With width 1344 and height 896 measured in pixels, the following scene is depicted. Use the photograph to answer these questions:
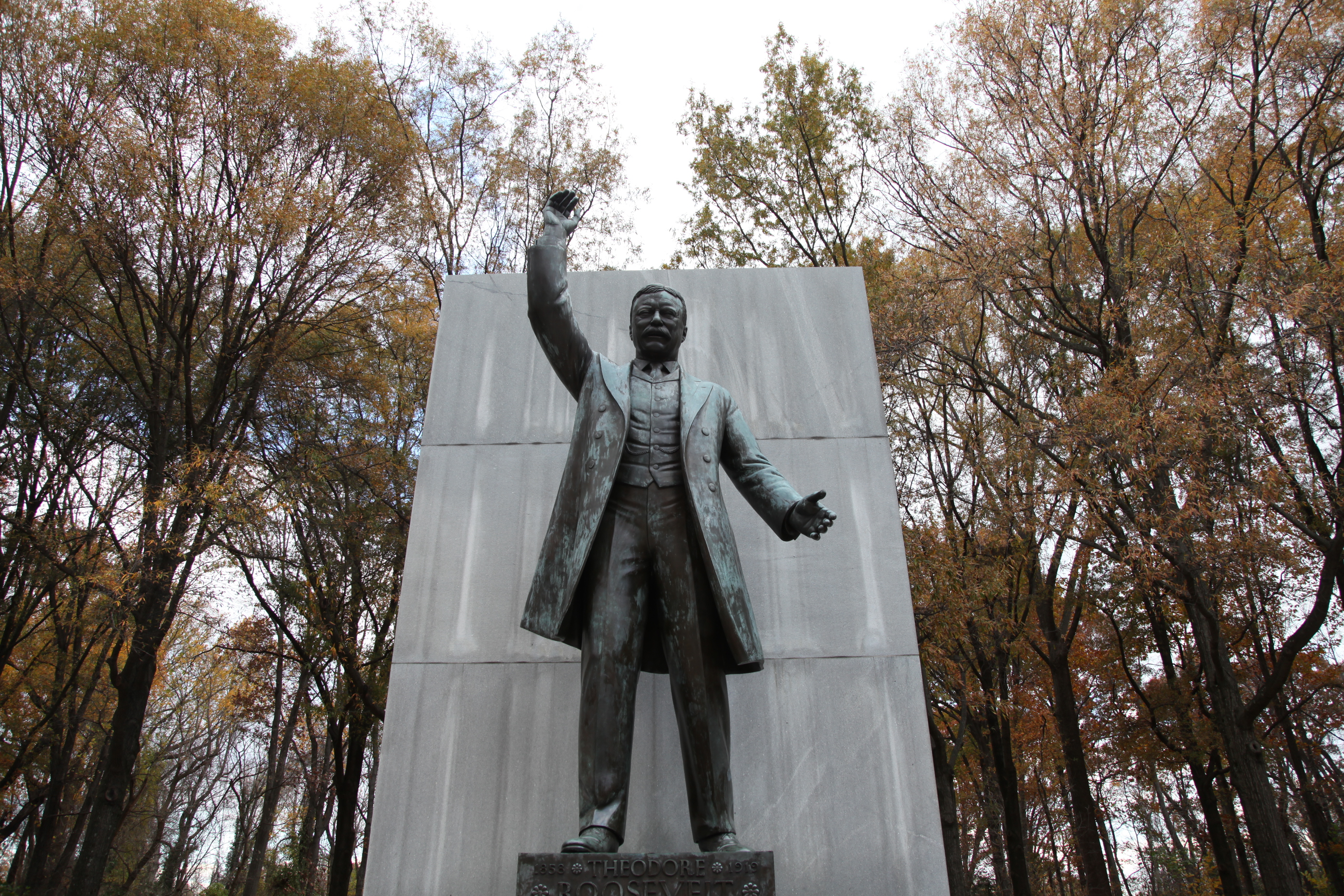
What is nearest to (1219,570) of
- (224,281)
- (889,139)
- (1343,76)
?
(1343,76)

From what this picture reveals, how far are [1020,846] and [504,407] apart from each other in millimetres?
14582

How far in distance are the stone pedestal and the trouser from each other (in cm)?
110

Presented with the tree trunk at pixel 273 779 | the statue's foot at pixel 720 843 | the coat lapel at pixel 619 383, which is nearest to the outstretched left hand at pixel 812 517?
the coat lapel at pixel 619 383

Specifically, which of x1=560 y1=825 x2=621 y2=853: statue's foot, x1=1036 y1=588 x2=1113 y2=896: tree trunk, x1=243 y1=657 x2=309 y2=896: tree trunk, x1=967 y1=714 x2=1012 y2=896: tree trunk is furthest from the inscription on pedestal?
x1=243 y1=657 x2=309 y2=896: tree trunk

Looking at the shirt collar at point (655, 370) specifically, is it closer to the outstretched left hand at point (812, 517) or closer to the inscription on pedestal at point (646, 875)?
the outstretched left hand at point (812, 517)

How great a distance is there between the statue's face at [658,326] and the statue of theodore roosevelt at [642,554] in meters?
0.01

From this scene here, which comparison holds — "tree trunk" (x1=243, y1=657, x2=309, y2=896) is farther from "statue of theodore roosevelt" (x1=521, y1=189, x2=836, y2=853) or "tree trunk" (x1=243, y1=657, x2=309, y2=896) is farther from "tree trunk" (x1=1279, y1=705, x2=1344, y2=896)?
"tree trunk" (x1=1279, y1=705, x2=1344, y2=896)

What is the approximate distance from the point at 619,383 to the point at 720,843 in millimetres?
1996

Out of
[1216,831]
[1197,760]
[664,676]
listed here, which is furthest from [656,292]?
[1216,831]

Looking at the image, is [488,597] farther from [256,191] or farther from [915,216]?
[915,216]

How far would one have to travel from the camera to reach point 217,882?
3219cm

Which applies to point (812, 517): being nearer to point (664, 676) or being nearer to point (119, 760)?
point (664, 676)

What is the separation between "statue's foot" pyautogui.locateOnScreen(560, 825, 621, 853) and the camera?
10.5ft

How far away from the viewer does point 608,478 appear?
3854 mm
